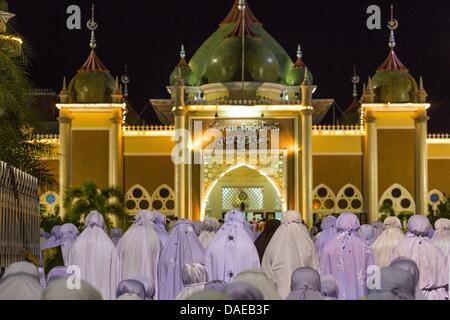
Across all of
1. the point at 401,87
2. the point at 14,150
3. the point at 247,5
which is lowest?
the point at 14,150

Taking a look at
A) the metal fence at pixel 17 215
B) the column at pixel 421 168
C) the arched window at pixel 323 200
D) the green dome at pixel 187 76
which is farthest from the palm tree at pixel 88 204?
the metal fence at pixel 17 215

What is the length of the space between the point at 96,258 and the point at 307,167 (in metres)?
22.4

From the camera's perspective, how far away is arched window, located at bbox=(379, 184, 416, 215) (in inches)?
1479

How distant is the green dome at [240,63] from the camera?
39000 mm

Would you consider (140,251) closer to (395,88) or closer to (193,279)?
(193,279)

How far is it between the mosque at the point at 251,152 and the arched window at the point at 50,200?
33 millimetres

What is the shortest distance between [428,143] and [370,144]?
2199 mm

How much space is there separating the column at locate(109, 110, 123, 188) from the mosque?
0.03m

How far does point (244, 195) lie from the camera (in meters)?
39.0

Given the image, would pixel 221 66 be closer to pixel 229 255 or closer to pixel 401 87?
pixel 401 87

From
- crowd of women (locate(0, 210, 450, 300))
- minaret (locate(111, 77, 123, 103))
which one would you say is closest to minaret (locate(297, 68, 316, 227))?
minaret (locate(111, 77, 123, 103))

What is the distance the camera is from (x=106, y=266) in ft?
49.2

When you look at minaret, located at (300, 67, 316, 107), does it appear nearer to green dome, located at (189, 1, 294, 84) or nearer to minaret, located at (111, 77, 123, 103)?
green dome, located at (189, 1, 294, 84)
